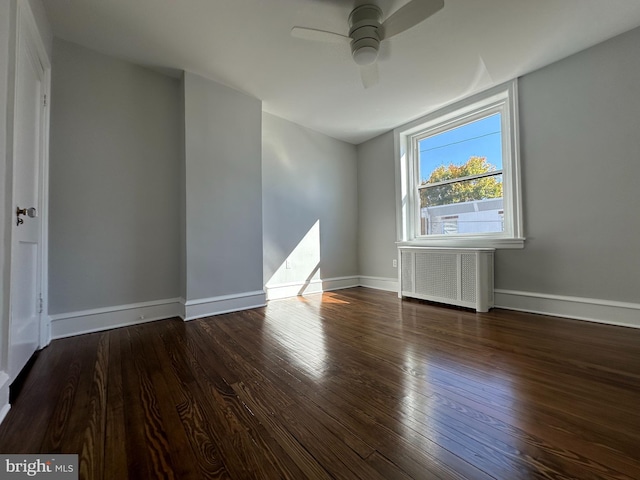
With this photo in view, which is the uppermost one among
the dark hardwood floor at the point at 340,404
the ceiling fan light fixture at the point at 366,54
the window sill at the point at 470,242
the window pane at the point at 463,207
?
the ceiling fan light fixture at the point at 366,54

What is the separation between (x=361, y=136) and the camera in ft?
13.9

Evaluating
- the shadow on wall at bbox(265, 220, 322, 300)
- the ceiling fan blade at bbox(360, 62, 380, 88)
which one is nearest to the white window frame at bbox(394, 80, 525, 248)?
the shadow on wall at bbox(265, 220, 322, 300)

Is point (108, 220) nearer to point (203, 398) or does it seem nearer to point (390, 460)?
point (203, 398)

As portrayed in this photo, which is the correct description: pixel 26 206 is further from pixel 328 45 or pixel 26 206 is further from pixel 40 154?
pixel 328 45

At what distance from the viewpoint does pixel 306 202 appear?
3.87 metres

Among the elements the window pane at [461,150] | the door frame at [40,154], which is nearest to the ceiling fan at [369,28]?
the door frame at [40,154]

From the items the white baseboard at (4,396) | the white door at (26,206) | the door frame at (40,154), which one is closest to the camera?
the white baseboard at (4,396)

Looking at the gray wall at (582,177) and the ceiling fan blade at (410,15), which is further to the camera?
the gray wall at (582,177)

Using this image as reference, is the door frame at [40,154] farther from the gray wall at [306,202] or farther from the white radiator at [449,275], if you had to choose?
the white radiator at [449,275]

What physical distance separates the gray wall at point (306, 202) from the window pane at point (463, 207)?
4.10 feet

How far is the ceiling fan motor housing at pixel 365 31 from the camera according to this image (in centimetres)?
179

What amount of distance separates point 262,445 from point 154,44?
9.90 feet

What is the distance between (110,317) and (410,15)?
11.0 feet

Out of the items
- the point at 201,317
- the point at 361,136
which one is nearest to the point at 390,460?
the point at 201,317
